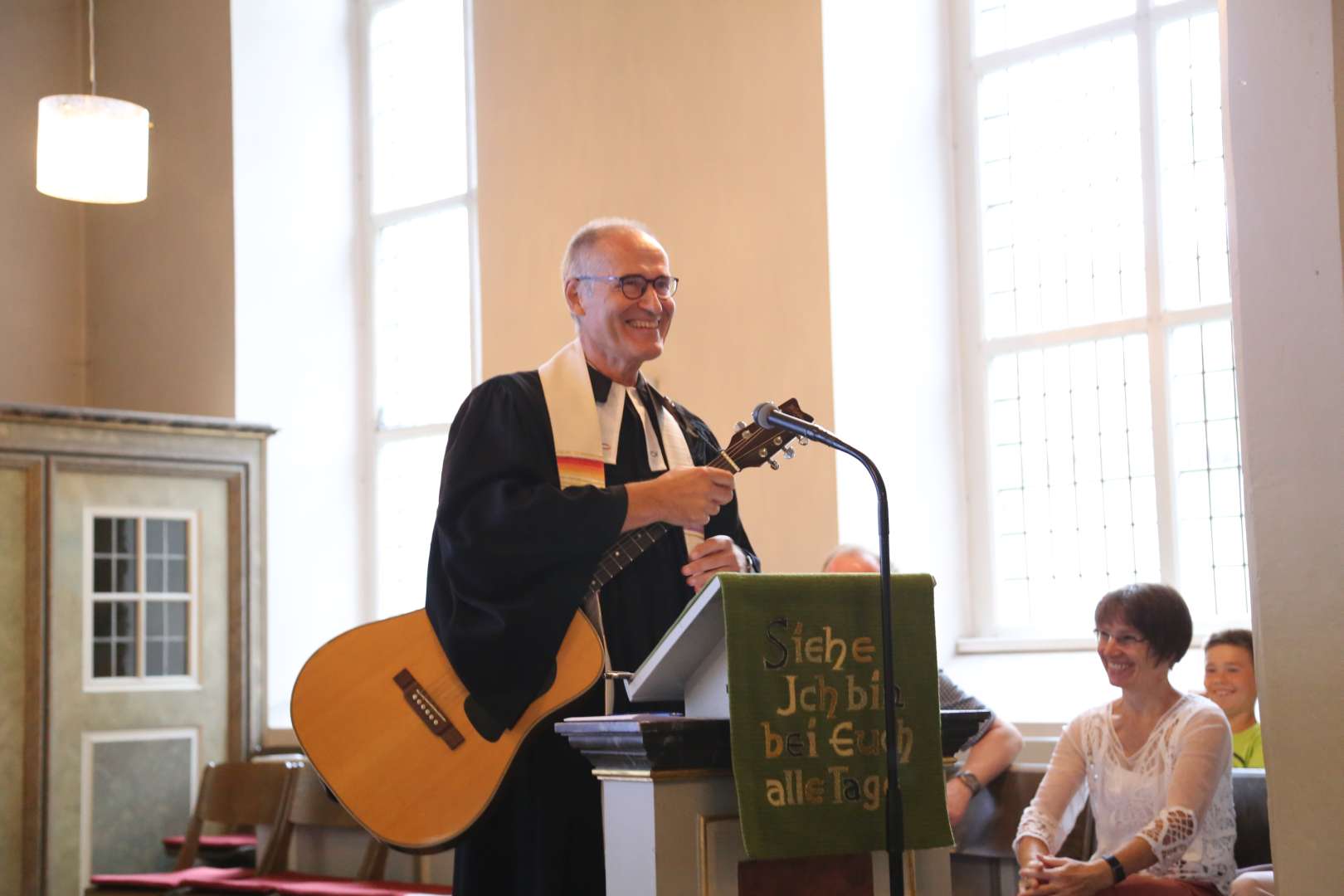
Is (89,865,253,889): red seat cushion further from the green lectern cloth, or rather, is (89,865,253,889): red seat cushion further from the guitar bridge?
the green lectern cloth

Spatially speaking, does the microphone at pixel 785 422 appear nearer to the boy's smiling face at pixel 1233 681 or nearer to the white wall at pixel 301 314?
the boy's smiling face at pixel 1233 681

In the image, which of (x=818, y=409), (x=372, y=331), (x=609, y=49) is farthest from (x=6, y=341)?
(x=818, y=409)

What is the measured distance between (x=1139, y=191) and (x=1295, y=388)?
110 inches

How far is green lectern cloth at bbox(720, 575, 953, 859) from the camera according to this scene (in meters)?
2.15

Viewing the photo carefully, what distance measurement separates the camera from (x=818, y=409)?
18.1 feet

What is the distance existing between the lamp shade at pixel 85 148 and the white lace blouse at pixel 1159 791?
15.9 feet

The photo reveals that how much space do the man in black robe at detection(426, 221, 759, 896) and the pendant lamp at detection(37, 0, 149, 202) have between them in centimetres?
428

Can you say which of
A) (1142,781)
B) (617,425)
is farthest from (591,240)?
(1142,781)

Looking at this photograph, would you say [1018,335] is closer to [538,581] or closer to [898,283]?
[898,283]

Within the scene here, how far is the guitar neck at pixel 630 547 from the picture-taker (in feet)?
9.83

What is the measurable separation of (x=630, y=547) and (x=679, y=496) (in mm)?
281

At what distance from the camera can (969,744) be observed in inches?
168

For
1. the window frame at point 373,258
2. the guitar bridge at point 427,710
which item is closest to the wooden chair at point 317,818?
the window frame at point 373,258

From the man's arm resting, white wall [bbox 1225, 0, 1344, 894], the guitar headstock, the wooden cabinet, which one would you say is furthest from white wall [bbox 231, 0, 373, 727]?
white wall [bbox 1225, 0, 1344, 894]
